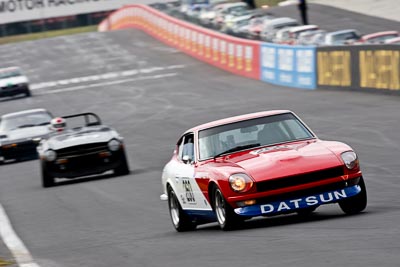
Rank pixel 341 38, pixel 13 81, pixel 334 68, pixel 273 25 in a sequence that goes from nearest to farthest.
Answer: pixel 334 68 → pixel 341 38 → pixel 13 81 → pixel 273 25

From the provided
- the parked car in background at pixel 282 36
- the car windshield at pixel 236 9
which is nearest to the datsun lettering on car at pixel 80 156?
the parked car in background at pixel 282 36

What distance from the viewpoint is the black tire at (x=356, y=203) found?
10472 mm

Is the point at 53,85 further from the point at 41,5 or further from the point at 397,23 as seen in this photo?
the point at 41,5

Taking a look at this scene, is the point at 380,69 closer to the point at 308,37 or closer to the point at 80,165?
the point at 80,165

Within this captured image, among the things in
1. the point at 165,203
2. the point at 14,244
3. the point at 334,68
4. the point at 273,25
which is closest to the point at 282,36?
the point at 273,25

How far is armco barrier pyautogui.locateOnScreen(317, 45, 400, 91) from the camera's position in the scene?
28.6 m

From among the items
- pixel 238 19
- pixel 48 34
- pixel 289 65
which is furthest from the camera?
pixel 48 34

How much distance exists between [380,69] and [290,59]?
9.46 metres

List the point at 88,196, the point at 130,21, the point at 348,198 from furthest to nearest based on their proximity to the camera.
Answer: the point at 130,21 → the point at 88,196 → the point at 348,198

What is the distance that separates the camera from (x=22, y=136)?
2588 cm

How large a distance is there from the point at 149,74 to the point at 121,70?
3377mm

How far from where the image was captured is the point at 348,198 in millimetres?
10320

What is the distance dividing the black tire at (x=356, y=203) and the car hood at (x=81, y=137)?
1008 cm

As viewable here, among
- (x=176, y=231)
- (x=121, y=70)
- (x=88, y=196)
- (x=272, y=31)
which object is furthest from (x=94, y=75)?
(x=176, y=231)
